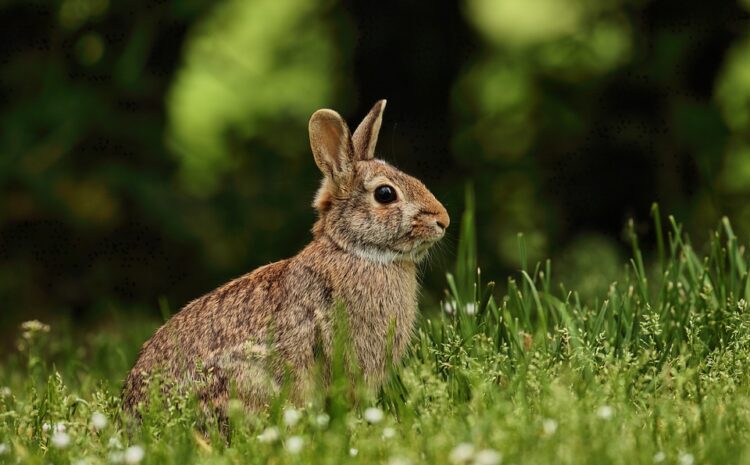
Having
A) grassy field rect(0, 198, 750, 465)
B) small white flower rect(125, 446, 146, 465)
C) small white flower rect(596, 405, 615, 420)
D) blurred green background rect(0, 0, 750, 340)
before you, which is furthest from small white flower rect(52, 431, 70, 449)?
blurred green background rect(0, 0, 750, 340)

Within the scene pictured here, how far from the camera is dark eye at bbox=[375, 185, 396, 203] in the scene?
15.9ft

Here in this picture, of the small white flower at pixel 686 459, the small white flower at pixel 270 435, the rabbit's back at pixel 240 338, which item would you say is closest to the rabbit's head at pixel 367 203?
the rabbit's back at pixel 240 338

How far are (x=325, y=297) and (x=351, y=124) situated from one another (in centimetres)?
342

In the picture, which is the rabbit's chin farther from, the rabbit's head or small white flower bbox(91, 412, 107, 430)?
small white flower bbox(91, 412, 107, 430)

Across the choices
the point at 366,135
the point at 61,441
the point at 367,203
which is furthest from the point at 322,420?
the point at 366,135

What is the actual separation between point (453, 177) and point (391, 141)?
48cm

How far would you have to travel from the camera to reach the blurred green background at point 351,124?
7562 mm

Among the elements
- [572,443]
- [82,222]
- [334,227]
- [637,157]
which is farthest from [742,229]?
[572,443]

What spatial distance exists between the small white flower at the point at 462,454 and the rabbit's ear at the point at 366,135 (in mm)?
1993

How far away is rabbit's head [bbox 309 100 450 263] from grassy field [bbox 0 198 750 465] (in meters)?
0.36

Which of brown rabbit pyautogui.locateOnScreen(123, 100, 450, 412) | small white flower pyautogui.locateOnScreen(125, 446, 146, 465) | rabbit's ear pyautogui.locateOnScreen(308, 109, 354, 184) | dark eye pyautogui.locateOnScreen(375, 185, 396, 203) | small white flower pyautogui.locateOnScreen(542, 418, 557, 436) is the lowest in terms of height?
small white flower pyautogui.locateOnScreen(542, 418, 557, 436)

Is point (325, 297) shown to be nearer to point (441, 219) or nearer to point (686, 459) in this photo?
point (441, 219)

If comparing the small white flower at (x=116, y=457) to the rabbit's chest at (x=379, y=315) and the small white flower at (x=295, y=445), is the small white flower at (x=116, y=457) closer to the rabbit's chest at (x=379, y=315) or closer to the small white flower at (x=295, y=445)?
the small white flower at (x=295, y=445)

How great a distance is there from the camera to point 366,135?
5.06m
